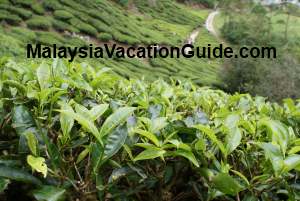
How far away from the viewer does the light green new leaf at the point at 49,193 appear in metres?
1.02

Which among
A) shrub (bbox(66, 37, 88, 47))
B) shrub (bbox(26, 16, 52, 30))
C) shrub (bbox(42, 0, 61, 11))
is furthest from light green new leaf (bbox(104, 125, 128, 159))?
shrub (bbox(42, 0, 61, 11))

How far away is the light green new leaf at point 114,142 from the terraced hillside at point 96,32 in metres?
12.2

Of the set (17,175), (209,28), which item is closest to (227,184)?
(17,175)

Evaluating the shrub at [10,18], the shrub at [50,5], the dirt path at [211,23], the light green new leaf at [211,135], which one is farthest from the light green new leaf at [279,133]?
the dirt path at [211,23]

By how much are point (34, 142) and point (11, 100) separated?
334mm

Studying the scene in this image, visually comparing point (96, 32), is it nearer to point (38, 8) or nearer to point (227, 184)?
point (38, 8)

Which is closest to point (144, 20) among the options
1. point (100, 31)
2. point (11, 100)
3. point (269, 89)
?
point (100, 31)

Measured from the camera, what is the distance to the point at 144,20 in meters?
34.5

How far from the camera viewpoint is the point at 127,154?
1.19 metres

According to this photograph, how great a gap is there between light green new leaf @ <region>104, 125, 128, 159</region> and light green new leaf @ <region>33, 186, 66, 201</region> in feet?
0.45

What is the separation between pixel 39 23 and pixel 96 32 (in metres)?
3.92

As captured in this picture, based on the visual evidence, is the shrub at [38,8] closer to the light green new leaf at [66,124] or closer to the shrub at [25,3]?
the shrub at [25,3]

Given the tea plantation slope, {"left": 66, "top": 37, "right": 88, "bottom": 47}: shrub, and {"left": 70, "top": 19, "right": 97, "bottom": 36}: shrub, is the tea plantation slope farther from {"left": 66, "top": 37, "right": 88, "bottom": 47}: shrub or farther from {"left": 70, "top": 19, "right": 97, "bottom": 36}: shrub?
{"left": 70, "top": 19, "right": 97, "bottom": 36}: shrub

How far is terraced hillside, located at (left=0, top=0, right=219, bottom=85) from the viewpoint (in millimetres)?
18406
